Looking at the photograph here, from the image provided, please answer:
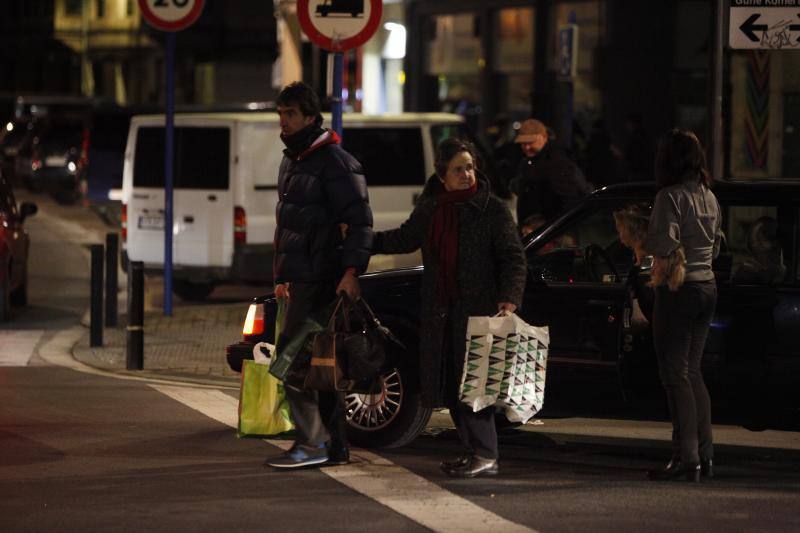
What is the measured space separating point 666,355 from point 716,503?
787 millimetres

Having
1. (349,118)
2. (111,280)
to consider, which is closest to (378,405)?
(111,280)

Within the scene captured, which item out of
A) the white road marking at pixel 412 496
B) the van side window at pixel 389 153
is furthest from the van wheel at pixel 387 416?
the van side window at pixel 389 153

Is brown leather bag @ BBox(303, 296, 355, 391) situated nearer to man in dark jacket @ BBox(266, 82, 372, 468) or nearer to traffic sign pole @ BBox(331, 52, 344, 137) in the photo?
man in dark jacket @ BBox(266, 82, 372, 468)

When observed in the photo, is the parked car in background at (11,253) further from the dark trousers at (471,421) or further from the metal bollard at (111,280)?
the dark trousers at (471,421)

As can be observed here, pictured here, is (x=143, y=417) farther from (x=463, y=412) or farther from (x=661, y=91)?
(x=661, y=91)

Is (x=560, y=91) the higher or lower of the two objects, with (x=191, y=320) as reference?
higher

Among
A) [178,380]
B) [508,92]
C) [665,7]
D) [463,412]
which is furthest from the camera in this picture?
[508,92]

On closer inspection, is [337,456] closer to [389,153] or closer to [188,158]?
[188,158]

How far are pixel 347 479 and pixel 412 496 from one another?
50 cm

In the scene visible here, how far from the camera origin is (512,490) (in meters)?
7.96

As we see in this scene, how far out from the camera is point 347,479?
26.8 feet

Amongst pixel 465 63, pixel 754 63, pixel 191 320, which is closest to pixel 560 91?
pixel 754 63

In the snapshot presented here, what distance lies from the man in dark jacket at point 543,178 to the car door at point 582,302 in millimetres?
4457

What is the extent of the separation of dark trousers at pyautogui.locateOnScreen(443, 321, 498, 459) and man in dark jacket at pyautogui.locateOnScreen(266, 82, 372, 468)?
57 centimetres
